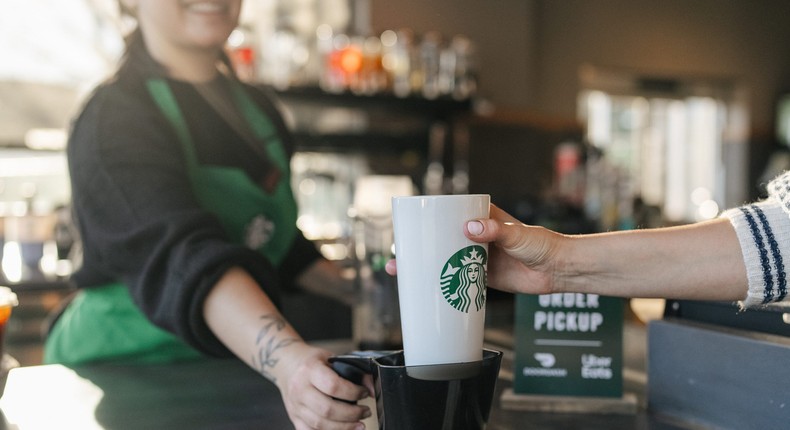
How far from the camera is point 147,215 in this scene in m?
1.00

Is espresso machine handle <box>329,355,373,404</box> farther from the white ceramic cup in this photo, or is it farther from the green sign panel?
the green sign panel

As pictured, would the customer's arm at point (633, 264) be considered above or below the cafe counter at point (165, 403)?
above

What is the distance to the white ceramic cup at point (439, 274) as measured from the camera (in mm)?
624

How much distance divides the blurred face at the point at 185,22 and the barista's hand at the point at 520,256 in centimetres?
66

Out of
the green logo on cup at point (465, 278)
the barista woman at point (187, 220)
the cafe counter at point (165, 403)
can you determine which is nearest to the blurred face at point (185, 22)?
the barista woman at point (187, 220)

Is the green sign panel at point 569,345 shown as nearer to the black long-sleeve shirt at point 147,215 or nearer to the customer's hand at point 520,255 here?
the customer's hand at point 520,255

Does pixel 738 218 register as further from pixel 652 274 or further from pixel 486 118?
pixel 486 118

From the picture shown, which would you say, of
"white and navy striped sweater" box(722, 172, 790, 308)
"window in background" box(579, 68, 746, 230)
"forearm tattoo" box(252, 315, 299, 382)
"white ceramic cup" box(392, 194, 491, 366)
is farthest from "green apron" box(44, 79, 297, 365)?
"window in background" box(579, 68, 746, 230)

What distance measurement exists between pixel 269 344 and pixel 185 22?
0.63 metres

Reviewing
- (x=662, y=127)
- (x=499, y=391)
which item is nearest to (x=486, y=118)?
(x=662, y=127)

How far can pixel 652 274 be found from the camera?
80cm

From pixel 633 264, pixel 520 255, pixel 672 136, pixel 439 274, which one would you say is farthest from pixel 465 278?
pixel 672 136

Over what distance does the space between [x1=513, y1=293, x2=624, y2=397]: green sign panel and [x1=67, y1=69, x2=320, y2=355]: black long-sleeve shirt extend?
34cm

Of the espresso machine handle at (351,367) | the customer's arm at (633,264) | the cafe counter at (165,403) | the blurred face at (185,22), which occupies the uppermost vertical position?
the blurred face at (185,22)
